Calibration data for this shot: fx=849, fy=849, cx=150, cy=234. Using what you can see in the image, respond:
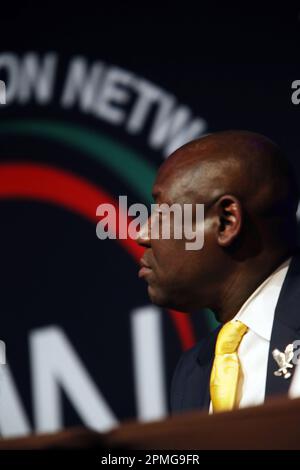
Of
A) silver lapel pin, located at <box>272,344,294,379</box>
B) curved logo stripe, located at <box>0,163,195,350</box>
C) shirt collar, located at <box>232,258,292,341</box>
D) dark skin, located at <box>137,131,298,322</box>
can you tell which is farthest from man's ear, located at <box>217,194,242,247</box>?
curved logo stripe, located at <box>0,163,195,350</box>

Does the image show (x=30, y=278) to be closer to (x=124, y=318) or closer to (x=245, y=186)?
(x=124, y=318)

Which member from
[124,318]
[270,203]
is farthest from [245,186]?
[124,318]

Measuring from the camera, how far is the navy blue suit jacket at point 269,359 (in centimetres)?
154

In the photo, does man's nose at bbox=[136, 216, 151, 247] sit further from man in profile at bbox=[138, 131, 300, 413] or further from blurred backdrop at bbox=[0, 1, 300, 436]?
blurred backdrop at bbox=[0, 1, 300, 436]

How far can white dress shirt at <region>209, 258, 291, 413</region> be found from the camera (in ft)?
5.07

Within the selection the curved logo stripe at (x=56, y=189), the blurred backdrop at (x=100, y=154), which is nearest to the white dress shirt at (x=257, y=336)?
the blurred backdrop at (x=100, y=154)

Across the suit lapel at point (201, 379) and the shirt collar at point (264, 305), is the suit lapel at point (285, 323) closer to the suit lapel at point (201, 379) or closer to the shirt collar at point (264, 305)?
the shirt collar at point (264, 305)

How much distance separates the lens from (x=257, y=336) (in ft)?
5.32

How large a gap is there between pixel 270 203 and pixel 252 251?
0.34ft

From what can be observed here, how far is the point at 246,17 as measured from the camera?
2.73 meters

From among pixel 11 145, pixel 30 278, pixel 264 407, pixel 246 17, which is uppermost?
pixel 246 17

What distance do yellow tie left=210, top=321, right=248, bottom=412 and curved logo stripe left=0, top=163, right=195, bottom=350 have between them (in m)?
1.20

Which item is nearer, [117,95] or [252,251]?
[252,251]

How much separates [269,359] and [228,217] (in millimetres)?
292
